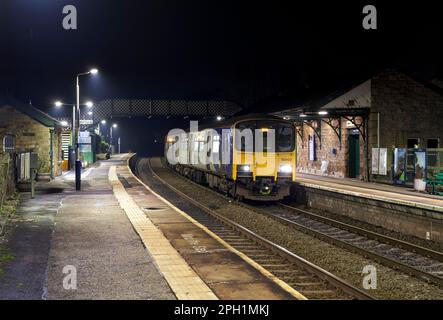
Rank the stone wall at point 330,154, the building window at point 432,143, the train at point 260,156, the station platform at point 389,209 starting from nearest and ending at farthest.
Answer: the station platform at point 389,209 → the train at point 260,156 → the building window at point 432,143 → the stone wall at point 330,154

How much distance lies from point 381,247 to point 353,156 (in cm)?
1434

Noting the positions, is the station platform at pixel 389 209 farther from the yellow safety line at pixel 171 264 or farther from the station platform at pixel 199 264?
the yellow safety line at pixel 171 264

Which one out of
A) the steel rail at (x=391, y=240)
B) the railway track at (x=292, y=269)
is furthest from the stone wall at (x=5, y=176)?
the steel rail at (x=391, y=240)

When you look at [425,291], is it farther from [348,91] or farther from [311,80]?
[311,80]

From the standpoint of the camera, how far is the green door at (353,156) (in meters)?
25.4

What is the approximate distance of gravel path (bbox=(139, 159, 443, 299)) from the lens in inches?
316

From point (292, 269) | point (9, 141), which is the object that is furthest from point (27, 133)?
point (292, 269)

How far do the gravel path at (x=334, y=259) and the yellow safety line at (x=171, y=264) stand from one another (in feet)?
9.14

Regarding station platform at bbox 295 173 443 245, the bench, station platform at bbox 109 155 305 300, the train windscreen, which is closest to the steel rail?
station platform at bbox 295 173 443 245

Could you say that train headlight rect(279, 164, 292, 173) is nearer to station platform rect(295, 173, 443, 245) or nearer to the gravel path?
station platform rect(295, 173, 443, 245)

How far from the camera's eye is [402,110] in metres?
24.5

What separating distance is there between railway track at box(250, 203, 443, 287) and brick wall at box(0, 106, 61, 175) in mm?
15481

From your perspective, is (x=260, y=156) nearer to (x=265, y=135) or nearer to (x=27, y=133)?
(x=265, y=135)
